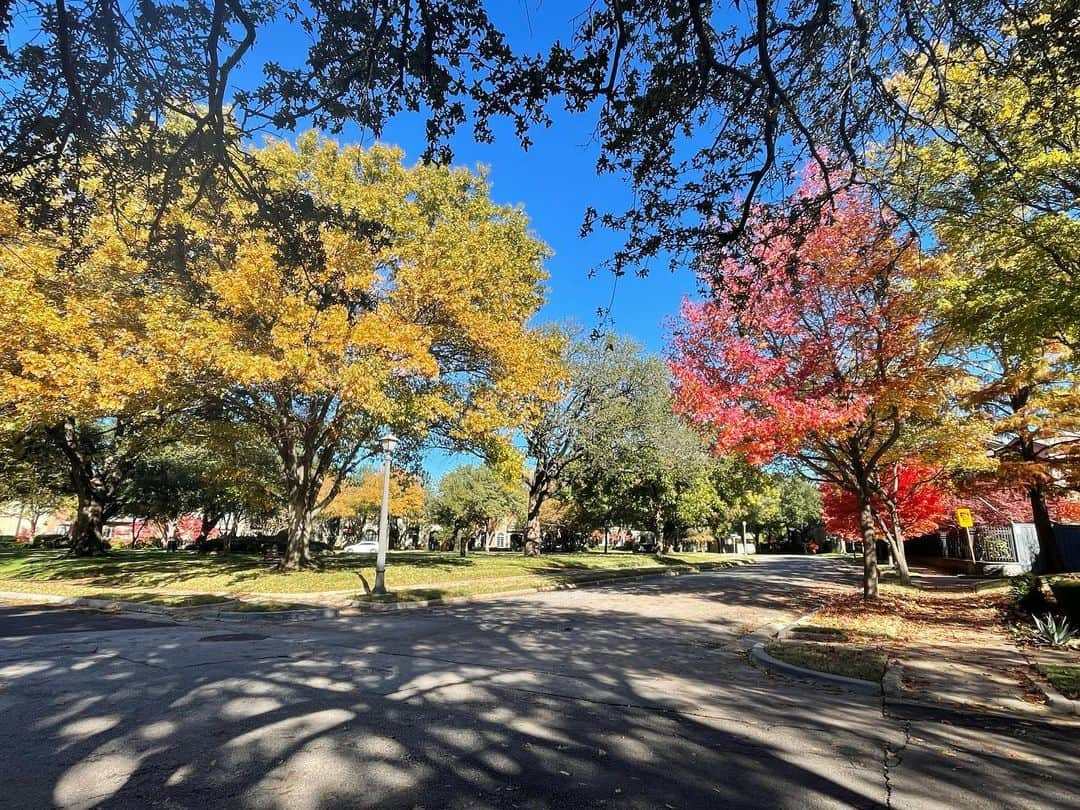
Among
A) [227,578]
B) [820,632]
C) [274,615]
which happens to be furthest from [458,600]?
[820,632]

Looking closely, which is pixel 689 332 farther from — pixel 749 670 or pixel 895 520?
pixel 895 520

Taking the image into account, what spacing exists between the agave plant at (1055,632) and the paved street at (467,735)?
4966mm

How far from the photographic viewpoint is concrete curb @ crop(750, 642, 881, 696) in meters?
7.11

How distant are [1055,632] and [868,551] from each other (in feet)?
19.7

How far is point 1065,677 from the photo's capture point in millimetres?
7023

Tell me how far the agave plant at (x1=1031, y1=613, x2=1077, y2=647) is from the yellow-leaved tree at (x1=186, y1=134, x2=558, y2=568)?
42.5 feet

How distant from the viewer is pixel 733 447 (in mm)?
14203

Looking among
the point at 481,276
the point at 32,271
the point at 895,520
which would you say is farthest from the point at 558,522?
the point at 32,271

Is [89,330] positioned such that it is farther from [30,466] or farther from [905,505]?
[905,505]

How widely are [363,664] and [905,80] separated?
39.0 ft

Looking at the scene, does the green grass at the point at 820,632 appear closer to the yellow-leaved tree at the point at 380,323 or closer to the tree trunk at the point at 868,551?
the tree trunk at the point at 868,551

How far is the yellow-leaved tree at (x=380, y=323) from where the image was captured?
14188 millimetres

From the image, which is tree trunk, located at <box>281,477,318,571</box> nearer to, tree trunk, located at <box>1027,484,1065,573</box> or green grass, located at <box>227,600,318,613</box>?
green grass, located at <box>227,600,318,613</box>

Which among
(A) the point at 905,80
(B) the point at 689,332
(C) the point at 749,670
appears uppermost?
(A) the point at 905,80
